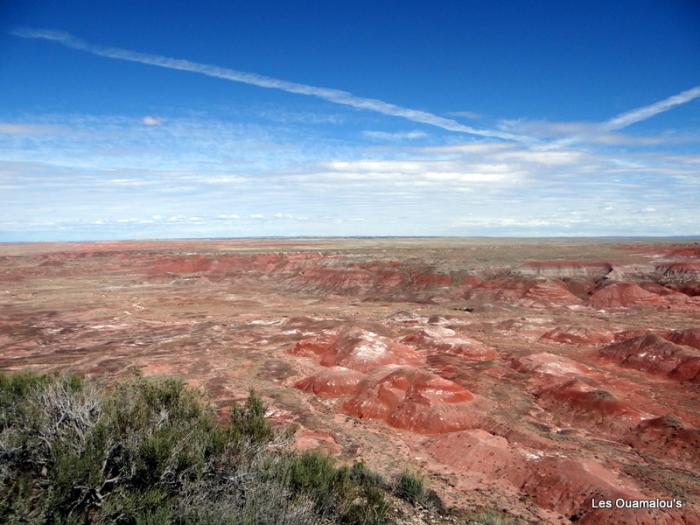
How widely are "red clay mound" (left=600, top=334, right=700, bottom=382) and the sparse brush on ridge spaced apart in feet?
77.1

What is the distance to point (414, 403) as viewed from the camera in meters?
19.3

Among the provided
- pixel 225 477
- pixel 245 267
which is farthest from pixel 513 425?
pixel 245 267

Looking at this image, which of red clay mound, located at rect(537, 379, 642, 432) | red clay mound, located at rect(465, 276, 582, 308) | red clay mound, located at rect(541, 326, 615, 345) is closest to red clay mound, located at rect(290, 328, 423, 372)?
red clay mound, located at rect(537, 379, 642, 432)

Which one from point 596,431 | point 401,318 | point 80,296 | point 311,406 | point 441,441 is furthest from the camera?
point 80,296

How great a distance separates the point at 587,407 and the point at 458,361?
31.6 ft

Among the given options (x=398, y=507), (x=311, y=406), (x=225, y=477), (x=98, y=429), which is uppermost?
(x=98, y=429)

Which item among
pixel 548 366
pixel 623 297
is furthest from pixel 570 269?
pixel 548 366

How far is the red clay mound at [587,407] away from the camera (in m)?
18.1

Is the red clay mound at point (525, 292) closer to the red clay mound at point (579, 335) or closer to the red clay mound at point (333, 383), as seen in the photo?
the red clay mound at point (579, 335)

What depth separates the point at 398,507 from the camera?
1023 centimetres

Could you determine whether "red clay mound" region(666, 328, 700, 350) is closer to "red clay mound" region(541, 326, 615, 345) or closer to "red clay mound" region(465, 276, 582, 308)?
"red clay mound" region(541, 326, 615, 345)

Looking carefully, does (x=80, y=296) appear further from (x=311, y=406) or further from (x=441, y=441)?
(x=441, y=441)

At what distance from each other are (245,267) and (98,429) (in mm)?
71891

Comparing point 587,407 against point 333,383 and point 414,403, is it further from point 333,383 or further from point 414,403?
point 333,383
